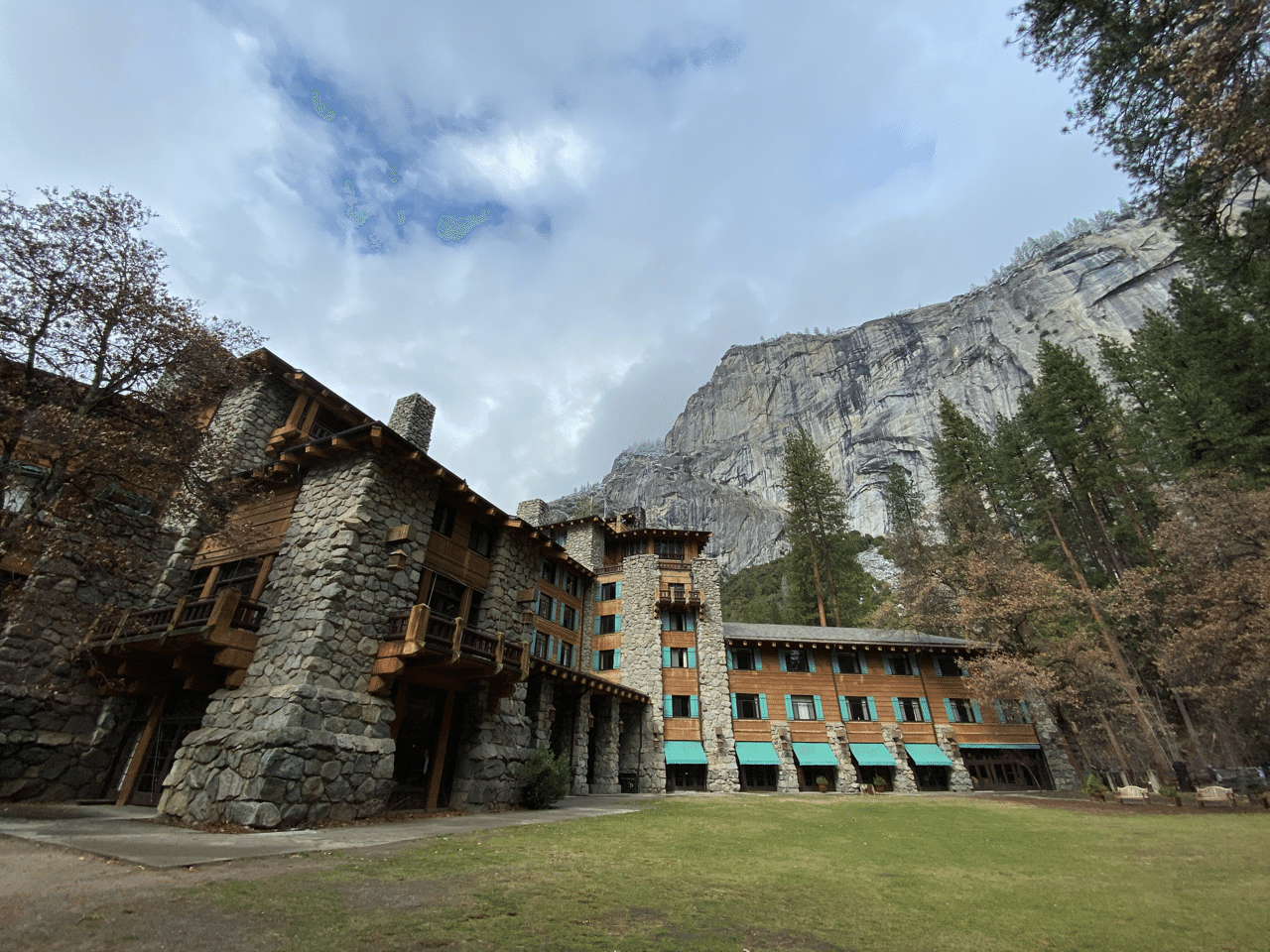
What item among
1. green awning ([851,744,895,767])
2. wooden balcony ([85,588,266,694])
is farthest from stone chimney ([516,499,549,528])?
green awning ([851,744,895,767])

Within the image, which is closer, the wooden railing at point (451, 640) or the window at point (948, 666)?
the wooden railing at point (451, 640)

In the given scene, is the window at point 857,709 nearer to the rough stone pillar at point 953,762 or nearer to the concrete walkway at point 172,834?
the rough stone pillar at point 953,762

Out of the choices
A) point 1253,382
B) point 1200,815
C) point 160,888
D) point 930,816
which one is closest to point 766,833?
point 930,816

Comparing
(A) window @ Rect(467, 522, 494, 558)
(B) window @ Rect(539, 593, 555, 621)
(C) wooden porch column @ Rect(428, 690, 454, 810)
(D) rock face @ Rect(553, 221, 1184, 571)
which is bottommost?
(C) wooden porch column @ Rect(428, 690, 454, 810)

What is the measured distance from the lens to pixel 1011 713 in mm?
32781

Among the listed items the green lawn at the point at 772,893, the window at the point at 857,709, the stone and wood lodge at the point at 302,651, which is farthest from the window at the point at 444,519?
the window at the point at 857,709

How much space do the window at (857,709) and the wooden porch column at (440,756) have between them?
83.6 ft

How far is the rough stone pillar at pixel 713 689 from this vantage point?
29938 millimetres

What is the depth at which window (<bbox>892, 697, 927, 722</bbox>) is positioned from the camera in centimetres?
3247

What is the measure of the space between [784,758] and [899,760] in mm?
6691

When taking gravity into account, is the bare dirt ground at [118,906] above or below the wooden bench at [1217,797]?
below

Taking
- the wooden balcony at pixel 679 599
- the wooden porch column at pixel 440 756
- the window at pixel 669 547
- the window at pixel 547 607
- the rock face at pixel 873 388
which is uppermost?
the rock face at pixel 873 388

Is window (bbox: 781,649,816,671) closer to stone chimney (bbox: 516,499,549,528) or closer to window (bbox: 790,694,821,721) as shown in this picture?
window (bbox: 790,694,821,721)

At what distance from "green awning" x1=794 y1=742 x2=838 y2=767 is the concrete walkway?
22.2m
